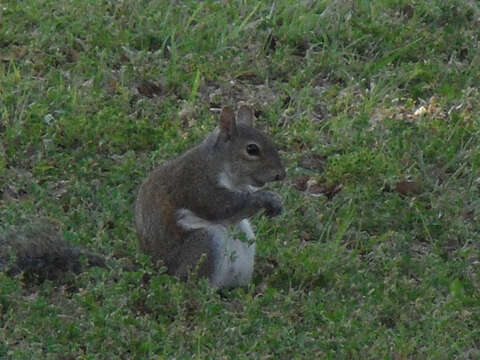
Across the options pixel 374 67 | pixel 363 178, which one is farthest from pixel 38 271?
pixel 374 67

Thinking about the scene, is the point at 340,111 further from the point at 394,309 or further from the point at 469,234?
the point at 394,309

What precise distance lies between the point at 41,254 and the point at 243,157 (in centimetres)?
105

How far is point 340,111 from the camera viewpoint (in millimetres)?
7711

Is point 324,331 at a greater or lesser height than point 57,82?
greater

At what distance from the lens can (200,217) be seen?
550 centimetres

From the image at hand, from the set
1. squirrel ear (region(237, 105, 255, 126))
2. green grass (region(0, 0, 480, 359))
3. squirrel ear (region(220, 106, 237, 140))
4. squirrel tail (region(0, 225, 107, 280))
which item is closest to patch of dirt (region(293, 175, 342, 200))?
green grass (region(0, 0, 480, 359))

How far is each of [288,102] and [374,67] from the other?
735mm

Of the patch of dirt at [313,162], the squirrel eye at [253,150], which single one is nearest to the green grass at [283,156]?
the patch of dirt at [313,162]

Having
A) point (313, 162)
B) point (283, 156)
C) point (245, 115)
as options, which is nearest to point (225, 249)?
point (245, 115)

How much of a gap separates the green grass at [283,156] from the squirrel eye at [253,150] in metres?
0.64

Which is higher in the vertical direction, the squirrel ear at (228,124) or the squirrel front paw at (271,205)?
the squirrel ear at (228,124)

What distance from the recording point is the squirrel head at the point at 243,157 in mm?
5559

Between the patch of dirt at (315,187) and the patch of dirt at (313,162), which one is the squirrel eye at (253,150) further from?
the patch of dirt at (313,162)

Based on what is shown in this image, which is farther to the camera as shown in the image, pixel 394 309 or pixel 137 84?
pixel 137 84
